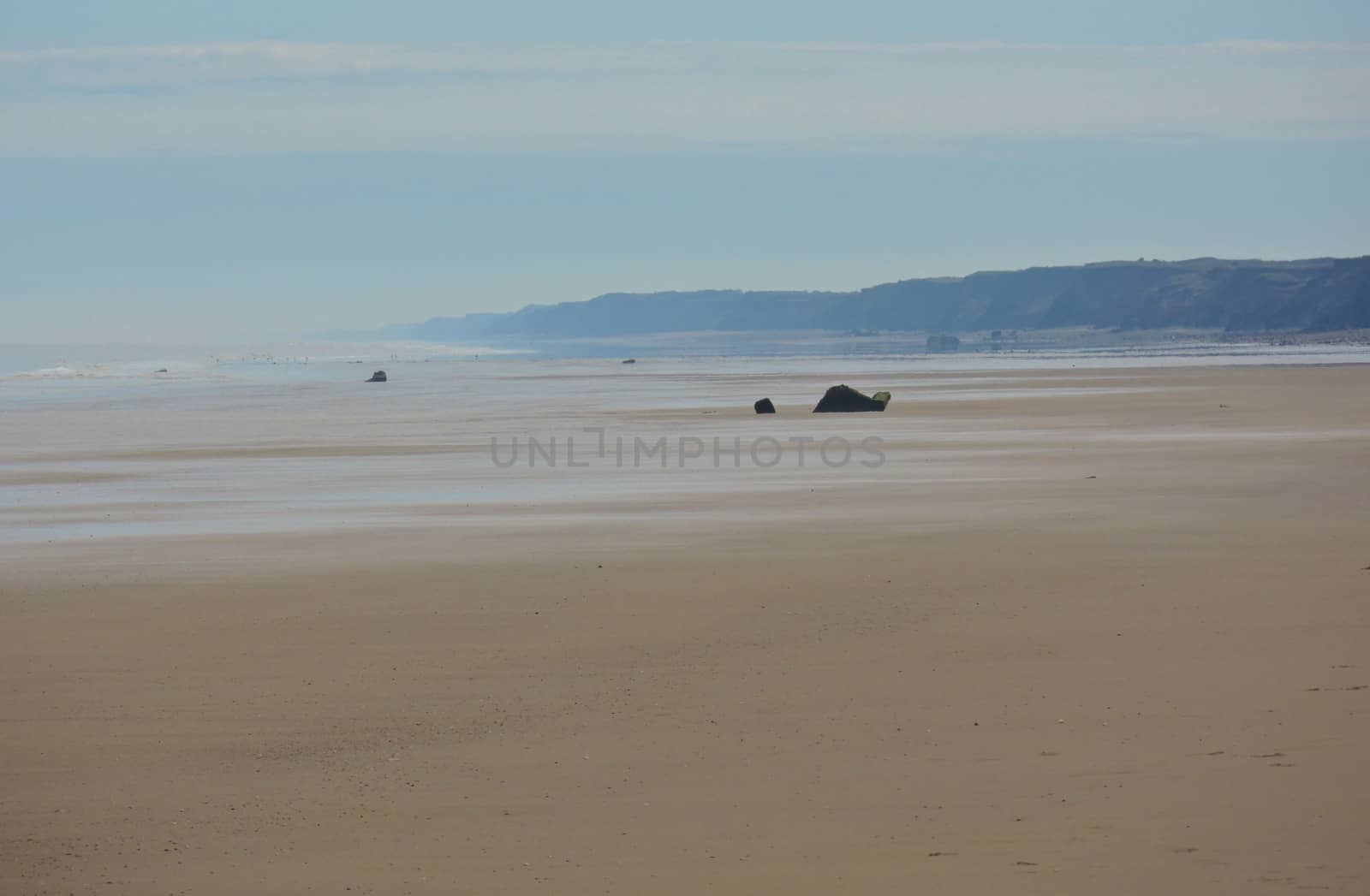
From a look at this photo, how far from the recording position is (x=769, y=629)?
33.6 feet

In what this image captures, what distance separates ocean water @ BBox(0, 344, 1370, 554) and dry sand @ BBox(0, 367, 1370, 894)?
290 cm

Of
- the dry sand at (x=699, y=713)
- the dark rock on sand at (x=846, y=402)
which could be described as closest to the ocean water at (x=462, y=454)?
the dark rock on sand at (x=846, y=402)

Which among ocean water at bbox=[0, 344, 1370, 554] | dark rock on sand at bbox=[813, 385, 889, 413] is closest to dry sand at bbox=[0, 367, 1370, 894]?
ocean water at bbox=[0, 344, 1370, 554]

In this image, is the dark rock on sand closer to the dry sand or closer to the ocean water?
the ocean water

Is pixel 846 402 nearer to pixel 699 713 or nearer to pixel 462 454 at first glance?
pixel 462 454

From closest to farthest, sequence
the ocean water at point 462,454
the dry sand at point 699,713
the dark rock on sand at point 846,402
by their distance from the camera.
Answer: the dry sand at point 699,713, the ocean water at point 462,454, the dark rock on sand at point 846,402

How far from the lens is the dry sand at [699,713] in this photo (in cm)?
622

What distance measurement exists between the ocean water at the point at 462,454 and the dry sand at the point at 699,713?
290cm

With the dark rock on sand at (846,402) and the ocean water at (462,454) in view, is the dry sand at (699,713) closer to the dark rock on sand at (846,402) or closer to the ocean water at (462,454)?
the ocean water at (462,454)

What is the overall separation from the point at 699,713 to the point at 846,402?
29.6 metres

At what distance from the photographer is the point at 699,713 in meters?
8.24

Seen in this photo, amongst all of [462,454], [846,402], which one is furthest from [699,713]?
[846,402]

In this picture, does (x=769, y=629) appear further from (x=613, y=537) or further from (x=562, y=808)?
(x=613, y=537)

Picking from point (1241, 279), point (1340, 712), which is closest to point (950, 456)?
point (1340, 712)
